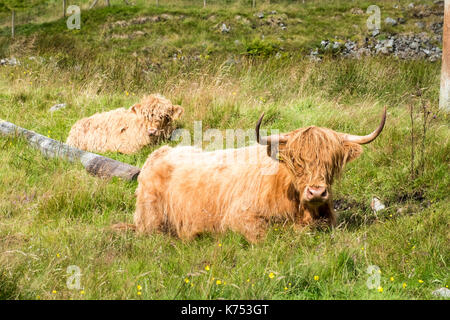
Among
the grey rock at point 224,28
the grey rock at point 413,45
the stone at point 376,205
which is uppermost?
the grey rock at point 224,28

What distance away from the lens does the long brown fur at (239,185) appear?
4.40 meters

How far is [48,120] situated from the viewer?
29.7 feet

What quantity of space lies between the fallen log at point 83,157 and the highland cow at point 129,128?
42.0 inches

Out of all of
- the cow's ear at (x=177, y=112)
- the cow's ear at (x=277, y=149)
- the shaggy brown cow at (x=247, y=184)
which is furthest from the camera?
the cow's ear at (x=177, y=112)

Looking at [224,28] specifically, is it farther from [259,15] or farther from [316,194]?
[316,194]

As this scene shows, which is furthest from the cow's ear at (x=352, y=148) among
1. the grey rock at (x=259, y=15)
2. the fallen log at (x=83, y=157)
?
the grey rock at (x=259, y=15)

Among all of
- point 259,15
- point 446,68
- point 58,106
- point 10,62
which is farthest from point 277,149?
point 259,15

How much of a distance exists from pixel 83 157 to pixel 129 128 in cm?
169

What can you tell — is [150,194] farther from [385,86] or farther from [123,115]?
[385,86]

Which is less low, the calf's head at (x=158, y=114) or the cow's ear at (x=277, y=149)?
the cow's ear at (x=277, y=149)

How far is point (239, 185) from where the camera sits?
4.95 metres

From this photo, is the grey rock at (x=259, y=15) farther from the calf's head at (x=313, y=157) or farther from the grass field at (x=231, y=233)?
the calf's head at (x=313, y=157)

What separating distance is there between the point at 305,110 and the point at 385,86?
75.4 inches
